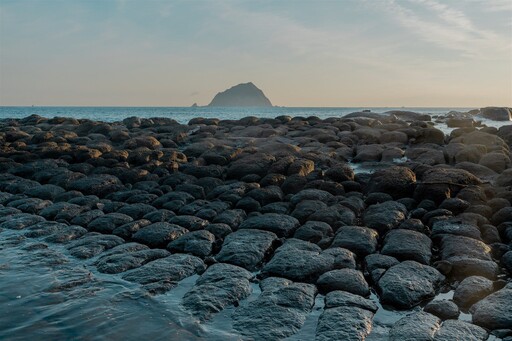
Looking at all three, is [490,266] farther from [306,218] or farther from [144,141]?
[144,141]

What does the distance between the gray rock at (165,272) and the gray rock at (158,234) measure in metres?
1.10

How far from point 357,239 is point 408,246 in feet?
3.36

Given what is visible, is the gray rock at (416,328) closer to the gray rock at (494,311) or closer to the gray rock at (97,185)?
the gray rock at (494,311)

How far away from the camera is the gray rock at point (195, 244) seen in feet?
31.3

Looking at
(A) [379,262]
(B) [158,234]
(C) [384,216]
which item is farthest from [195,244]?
(C) [384,216]

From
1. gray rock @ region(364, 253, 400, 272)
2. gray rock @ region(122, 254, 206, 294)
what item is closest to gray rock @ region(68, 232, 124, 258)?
gray rock @ region(122, 254, 206, 294)

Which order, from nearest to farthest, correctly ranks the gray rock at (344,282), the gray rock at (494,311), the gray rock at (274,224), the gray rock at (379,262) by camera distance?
the gray rock at (494,311) < the gray rock at (344,282) < the gray rock at (379,262) < the gray rock at (274,224)

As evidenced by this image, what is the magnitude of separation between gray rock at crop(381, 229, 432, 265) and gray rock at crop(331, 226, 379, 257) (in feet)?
0.91

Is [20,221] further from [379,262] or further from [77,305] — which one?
[379,262]

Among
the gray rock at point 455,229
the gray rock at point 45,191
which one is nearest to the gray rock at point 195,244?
the gray rock at point 455,229

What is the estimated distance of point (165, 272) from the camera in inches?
328

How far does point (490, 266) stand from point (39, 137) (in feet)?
69.2

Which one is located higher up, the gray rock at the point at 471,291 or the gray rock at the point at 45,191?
the gray rock at the point at 45,191

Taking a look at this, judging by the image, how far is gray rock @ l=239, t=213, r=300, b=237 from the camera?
34.8 feet
